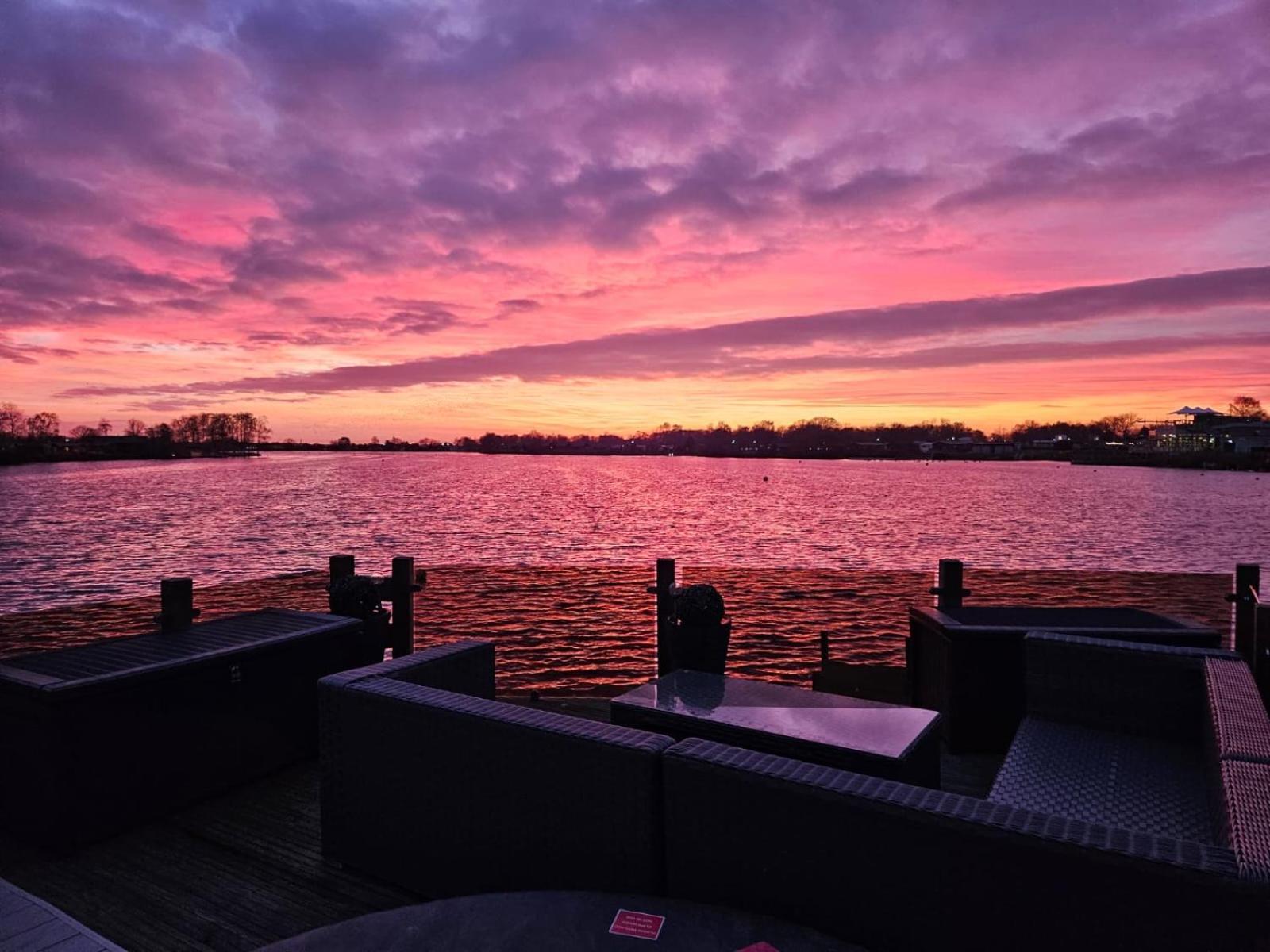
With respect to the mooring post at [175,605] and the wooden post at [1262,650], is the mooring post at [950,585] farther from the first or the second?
the mooring post at [175,605]

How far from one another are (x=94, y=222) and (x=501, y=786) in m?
23.1

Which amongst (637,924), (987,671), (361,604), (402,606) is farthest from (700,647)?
(637,924)

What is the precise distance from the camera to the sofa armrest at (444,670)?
4.45 meters

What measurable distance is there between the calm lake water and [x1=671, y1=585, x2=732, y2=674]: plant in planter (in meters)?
17.8

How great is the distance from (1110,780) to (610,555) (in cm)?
3641

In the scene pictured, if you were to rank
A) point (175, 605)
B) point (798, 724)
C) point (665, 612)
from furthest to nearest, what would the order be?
point (665, 612) < point (175, 605) < point (798, 724)

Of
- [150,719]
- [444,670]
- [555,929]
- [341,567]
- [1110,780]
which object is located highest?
[341,567]

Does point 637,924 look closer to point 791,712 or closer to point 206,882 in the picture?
point 791,712

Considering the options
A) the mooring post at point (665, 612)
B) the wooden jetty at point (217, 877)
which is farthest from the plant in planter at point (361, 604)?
the mooring post at point (665, 612)

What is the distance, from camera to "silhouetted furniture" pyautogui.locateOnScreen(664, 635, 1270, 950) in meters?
2.10

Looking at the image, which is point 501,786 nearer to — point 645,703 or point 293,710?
point 645,703

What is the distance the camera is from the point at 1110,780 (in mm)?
4242

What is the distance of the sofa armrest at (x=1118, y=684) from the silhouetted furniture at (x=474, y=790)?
145 inches

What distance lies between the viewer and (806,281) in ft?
117
